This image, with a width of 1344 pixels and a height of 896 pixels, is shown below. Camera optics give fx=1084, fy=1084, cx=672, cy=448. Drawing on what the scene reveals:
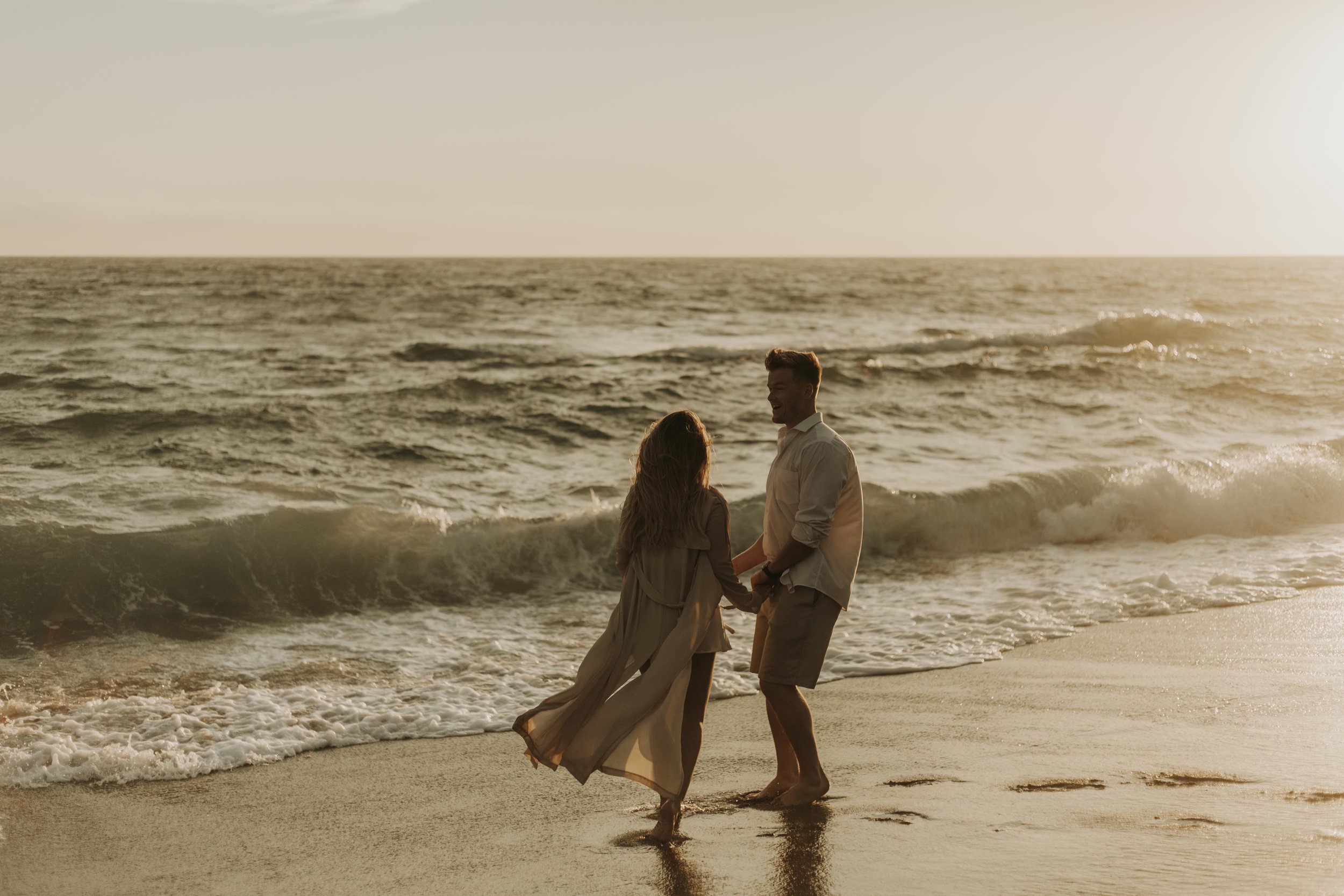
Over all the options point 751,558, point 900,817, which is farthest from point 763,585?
point 900,817

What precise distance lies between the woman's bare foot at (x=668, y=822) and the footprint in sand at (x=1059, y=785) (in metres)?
1.54

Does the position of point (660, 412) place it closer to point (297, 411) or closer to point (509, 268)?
point (297, 411)

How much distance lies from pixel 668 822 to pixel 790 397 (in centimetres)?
172

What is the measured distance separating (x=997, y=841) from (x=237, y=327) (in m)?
27.9

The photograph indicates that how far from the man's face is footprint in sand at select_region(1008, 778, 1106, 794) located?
6.38ft

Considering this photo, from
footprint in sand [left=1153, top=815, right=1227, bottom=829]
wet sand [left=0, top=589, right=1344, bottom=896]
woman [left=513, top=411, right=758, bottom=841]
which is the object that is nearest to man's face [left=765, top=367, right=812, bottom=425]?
woman [left=513, top=411, right=758, bottom=841]

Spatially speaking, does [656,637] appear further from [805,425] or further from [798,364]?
[798,364]

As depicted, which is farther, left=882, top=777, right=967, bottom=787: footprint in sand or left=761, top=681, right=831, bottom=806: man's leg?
left=882, top=777, right=967, bottom=787: footprint in sand

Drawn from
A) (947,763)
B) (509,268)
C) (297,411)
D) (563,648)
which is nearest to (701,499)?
(947,763)

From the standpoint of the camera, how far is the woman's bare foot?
4.20 m

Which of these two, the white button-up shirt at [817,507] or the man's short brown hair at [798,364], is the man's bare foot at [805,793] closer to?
the white button-up shirt at [817,507]

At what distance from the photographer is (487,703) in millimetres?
6605

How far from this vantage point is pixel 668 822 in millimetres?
4215

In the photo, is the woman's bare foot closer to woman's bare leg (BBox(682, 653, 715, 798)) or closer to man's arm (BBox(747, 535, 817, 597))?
woman's bare leg (BBox(682, 653, 715, 798))
